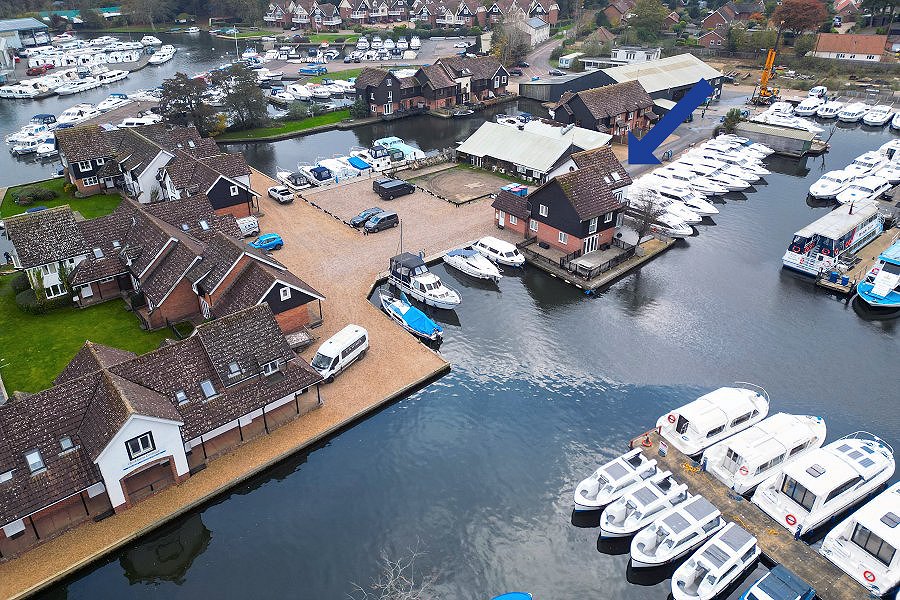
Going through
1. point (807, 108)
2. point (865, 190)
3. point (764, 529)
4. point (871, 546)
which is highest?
point (807, 108)

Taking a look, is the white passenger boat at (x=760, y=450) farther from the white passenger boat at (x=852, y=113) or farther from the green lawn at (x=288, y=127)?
the white passenger boat at (x=852, y=113)

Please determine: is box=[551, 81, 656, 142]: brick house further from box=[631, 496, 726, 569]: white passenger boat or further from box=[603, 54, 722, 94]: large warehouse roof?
box=[631, 496, 726, 569]: white passenger boat

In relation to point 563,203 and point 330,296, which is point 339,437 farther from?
point 563,203

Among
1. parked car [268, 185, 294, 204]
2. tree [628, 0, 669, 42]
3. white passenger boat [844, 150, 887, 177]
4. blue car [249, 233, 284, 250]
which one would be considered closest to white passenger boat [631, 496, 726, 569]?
blue car [249, 233, 284, 250]

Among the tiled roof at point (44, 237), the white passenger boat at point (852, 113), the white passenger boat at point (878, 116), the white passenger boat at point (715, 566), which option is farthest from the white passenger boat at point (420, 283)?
the white passenger boat at point (878, 116)

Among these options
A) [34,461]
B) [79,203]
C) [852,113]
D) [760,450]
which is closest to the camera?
→ [34,461]

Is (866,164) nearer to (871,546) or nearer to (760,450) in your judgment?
(760,450)

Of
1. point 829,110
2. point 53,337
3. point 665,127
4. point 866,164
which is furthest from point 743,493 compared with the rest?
point 829,110
